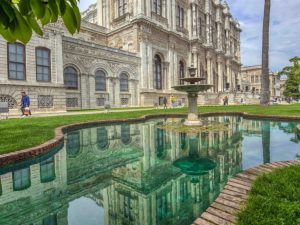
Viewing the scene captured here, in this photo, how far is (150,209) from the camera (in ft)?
11.0

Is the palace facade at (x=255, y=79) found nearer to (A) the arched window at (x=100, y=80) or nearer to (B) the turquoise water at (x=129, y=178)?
(A) the arched window at (x=100, y=80)

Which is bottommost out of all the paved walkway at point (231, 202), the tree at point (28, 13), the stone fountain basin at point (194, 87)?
the paved walkway at point (231, 202)

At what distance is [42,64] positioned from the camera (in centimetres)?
1961

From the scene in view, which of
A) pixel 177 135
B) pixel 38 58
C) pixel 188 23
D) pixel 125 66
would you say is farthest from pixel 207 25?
pixel 177 135

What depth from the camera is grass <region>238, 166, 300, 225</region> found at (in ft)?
7.33

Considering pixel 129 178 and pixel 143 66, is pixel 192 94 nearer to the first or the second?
pixel 129 178

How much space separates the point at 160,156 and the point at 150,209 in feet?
9.65

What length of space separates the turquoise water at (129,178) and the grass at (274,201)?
2.97 feet

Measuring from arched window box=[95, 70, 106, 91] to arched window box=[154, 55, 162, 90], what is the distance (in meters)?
10.5

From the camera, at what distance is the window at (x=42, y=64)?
63.3 feet

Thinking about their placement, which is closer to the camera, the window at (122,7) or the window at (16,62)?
the window at (16,62)

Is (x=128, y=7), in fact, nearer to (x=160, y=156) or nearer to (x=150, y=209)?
(x=160, y=156)

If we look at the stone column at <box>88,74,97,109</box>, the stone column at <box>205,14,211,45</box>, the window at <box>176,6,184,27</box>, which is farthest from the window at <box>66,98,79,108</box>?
the stone column at <box>205,14,211,45</box>

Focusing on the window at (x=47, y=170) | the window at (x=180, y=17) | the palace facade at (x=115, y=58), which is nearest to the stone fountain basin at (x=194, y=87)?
the window at (x=47, y=170)
